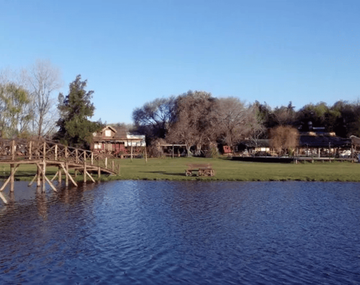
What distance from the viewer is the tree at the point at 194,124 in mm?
92938

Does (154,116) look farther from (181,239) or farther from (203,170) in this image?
(181,239)

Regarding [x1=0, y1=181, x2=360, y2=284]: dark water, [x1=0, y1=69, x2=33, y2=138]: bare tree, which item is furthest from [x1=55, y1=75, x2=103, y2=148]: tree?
[x1=0, y1=181, x2=360, y2=284]: dark water

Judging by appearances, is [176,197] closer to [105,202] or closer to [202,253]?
[105,202]

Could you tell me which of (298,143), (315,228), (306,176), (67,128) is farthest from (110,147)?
(315,228)

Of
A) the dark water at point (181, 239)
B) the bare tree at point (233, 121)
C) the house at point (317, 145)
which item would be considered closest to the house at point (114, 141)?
the bare tree at point (233, 121)

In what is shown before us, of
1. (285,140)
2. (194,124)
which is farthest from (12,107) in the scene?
(285,140)

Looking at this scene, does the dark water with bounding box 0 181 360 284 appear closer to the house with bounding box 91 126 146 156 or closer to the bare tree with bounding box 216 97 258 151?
the house with bounding box 91 126 146 156

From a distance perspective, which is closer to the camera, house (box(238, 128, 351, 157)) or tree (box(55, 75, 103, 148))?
tree (box(55, 75, 103, 148))

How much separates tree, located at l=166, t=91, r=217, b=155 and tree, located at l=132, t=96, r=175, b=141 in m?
12.1

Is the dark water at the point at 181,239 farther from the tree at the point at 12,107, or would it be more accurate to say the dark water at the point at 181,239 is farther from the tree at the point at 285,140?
the tree at the point at 285,140

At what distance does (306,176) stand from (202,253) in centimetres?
2888

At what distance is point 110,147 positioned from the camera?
8988 cm

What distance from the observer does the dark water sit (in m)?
12.3

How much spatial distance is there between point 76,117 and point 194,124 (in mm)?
31059
